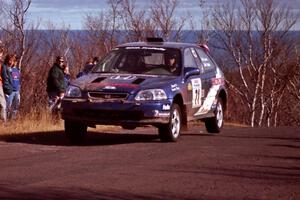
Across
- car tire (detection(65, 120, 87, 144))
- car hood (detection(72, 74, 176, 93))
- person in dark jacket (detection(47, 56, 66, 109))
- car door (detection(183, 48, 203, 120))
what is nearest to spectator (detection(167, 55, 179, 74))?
car door (detection(183, 48, 203, 120))

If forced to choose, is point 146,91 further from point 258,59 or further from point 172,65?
point 258,59

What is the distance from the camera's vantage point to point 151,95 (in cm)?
1164

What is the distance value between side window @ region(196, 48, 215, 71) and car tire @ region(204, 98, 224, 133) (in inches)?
29.2

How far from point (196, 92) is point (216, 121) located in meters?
1.53

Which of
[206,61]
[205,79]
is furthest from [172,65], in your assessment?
[206,61]

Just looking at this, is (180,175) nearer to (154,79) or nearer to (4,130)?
(154,79)

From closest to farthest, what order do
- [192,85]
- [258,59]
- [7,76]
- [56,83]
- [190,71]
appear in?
[190,71] → [192,85] → [7,76] → [56,83] → [258,59]

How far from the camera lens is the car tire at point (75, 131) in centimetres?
1205

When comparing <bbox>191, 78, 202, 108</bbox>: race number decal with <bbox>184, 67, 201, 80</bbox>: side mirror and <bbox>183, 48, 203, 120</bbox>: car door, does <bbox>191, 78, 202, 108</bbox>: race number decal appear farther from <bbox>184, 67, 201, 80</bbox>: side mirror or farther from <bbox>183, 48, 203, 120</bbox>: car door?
<bbox>184, 67, 201, 80</bbox>: side mirror

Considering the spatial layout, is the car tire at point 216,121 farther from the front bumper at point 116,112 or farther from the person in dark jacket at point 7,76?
the person in dark jacket at point 7,76

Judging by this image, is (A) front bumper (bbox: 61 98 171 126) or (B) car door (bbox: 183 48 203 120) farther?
(B) car door (bbox: 183 48 203 120)

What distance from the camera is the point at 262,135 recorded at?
14344mm

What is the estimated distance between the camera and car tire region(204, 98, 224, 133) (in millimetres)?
14352

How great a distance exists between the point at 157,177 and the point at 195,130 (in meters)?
6.88
